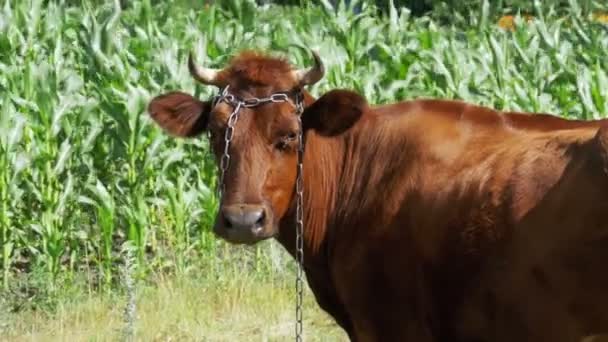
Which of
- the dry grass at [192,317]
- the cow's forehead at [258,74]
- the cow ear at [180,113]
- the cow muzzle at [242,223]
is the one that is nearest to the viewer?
the cow muzzle at [242,223]

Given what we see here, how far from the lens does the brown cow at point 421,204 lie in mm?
5695

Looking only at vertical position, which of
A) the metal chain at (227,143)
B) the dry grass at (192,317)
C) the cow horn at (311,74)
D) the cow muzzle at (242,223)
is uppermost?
the cow horn at (311,74)

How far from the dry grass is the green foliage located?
0.39 metres

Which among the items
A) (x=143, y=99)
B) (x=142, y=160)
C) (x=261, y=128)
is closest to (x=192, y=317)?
(x=142, y=160)

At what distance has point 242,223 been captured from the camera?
6.12 meters

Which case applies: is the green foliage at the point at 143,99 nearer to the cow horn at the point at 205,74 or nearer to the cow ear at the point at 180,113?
the cow ear at the point at 180,113

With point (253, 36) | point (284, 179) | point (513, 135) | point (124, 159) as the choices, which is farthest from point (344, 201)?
point (253, 36)

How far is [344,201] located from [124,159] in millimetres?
4190

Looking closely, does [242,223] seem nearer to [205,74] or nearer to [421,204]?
[421,204]

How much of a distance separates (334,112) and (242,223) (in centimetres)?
84

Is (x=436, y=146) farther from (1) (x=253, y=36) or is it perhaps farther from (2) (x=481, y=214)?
(1) (x=253, y=36)

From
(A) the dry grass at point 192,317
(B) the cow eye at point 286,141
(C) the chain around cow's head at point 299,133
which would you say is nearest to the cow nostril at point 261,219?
(C) the chain around cow's head at point 299,133

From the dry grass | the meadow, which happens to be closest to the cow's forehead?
the meadow

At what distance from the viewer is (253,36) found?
13.1 metres
